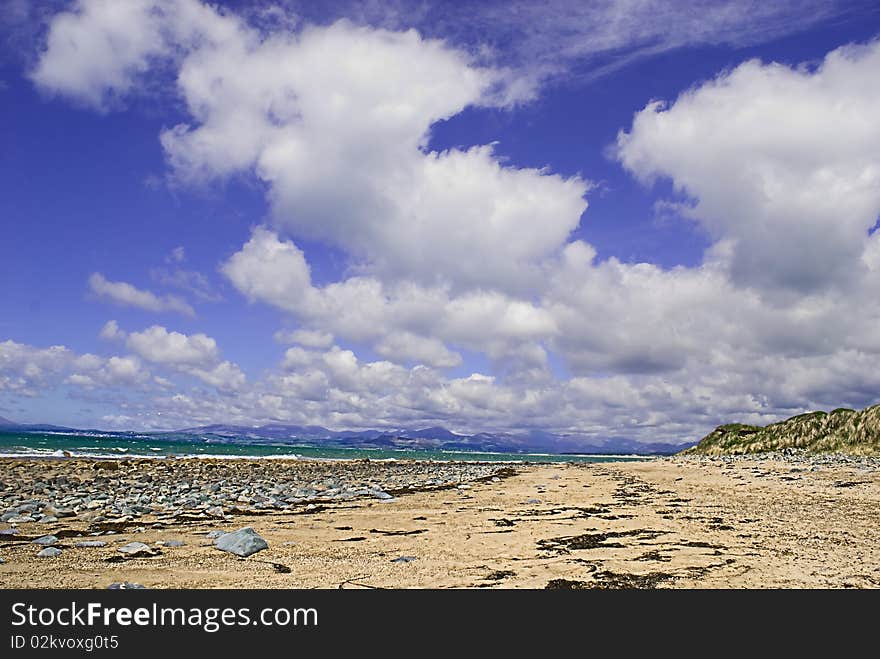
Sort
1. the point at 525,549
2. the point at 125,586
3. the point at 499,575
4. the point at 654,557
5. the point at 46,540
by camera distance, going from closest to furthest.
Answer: the point at 125,586, the point at 499,575, the point at 654,557, the point at 525,549, the point at 46,540

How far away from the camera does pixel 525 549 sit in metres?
11.9

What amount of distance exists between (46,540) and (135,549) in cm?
290

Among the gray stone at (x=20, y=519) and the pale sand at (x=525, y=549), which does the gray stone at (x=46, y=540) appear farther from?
the gray stone at (x=20, y=519)

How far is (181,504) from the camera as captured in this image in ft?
66.0

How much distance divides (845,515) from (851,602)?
30.9ft

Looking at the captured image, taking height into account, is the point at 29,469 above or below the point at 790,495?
below

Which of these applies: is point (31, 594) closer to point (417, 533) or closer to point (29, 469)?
point (417, 533)

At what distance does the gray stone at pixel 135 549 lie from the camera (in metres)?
11.8

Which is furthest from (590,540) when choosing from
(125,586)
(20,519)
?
(20,519)

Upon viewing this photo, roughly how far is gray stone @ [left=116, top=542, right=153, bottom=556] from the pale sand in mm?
334

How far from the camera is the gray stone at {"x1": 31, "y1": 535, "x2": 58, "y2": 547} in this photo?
12914mm

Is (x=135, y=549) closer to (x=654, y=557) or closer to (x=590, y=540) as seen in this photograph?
(x=590, y=540)

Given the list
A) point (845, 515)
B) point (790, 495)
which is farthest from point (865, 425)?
point (845, 515)

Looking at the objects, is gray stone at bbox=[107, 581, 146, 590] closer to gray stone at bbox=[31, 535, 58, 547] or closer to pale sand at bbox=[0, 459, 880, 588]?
pale sand at bbox=[0, 459, 880, 588]
